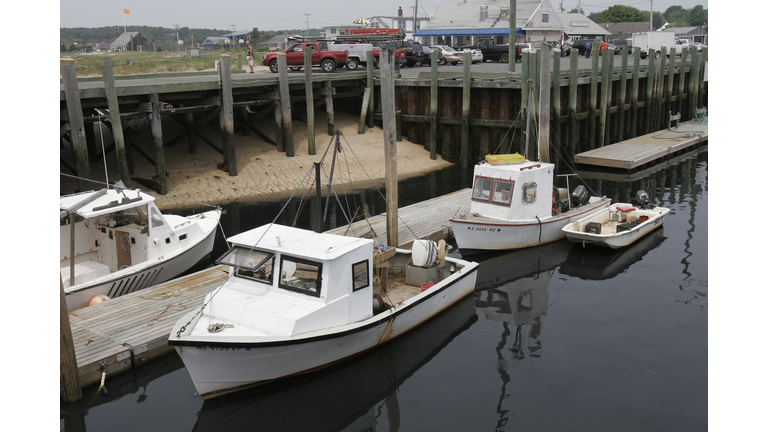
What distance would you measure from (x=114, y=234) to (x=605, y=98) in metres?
20.4

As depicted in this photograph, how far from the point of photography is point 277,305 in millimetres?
8672

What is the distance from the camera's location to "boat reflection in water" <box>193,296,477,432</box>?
8.07 meters

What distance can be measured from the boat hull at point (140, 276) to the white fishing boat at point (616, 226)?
342 inches

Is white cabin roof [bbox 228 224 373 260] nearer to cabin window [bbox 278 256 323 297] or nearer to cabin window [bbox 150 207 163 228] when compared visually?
cabin window [bbox 278 256 323 297]

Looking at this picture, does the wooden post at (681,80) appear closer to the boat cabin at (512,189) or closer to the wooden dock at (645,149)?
the wooden dock at (645,149)

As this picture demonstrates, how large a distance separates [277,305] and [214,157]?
13822mm

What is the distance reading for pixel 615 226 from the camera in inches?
617

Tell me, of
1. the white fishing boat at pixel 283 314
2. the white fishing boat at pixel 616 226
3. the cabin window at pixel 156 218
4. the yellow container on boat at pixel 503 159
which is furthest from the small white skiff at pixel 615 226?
the cabin window at pixel 156 218

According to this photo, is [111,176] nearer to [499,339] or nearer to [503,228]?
[503,228]

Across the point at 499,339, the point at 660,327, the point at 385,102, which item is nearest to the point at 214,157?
the point at 385,102

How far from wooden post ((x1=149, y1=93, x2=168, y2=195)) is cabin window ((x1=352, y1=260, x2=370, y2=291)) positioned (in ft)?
37.1

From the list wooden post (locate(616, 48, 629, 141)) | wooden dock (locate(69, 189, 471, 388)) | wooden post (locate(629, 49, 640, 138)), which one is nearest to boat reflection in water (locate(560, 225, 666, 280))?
wooden dock (locate(69, 189, 471, 388))

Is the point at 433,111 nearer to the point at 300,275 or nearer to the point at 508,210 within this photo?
the point at 508,210

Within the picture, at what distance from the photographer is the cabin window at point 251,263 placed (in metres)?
8.95
